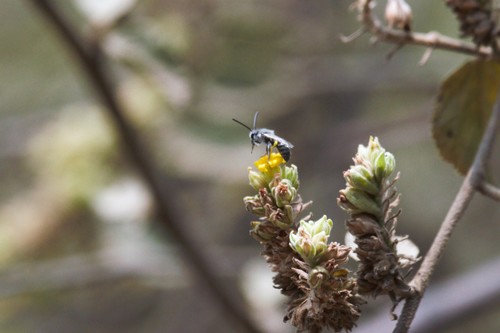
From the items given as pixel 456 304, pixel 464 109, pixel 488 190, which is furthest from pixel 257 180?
pixel 456 304

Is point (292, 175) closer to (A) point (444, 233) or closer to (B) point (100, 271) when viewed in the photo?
(A) point (444, 233)

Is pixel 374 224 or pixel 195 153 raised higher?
pixel 195 153

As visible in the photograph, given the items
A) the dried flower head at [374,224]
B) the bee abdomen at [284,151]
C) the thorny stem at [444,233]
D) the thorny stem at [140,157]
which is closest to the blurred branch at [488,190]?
the thorny stem at [444,233]

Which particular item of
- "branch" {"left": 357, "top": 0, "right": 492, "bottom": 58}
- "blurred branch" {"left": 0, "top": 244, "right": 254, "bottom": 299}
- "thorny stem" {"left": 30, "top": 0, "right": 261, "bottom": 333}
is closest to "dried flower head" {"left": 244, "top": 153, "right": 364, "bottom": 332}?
"branch" {"left": 357, "top": 0, "right": 492, "bottom": 58}

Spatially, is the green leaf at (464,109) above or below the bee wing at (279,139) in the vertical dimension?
above

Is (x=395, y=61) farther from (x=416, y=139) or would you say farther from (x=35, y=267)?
(x=35, y=267)

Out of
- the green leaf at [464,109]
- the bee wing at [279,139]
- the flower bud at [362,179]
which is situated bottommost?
the flower bud at [362,179]

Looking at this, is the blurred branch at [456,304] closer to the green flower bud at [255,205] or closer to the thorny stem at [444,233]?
the thorny stem at [444,233]
